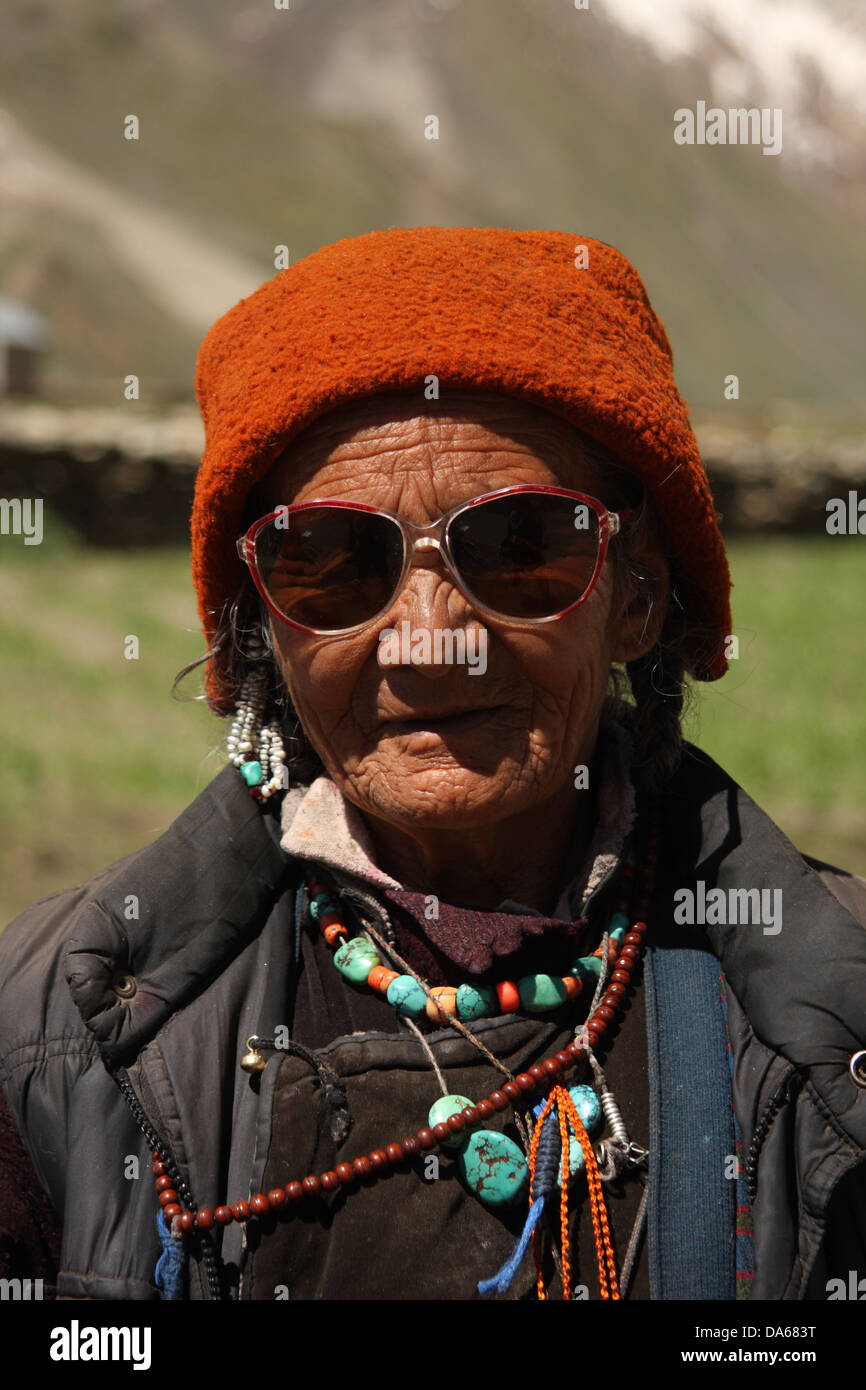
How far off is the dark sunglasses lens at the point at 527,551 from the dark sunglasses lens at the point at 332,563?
0.11 m

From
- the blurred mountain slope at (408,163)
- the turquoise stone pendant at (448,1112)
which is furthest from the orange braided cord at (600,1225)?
the blurred mountain slope at (408,163)

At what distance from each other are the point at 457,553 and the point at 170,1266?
1.06m

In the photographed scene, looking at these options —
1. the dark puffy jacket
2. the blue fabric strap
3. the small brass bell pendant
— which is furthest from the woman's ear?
the small brass bell pendant

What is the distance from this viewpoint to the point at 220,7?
8119cm

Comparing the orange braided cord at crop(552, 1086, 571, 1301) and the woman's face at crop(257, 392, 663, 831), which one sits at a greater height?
the woman's face at crop(257, 392, 663, 831)

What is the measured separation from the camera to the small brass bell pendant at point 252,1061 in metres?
1.79

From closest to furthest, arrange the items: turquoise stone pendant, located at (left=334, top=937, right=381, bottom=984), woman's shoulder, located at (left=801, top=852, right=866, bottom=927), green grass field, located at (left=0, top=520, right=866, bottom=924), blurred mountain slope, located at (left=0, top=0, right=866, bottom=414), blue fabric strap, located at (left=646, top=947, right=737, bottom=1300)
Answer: blue fabric strap, located at (left=646, top=947, right=737, bottom=1300) → turquoise stone pendant, located at (left=334, top=937, right=381, bottom=984) → woman's shoulder, located at (left=801, top=852, right=866, bottom=927) → green grass field, located at (left=0, top=520, right=866, bottom=924) → blurred mountain slope, located at (left=0, top=0, right=866, bottom=414)

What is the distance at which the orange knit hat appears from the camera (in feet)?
5.65

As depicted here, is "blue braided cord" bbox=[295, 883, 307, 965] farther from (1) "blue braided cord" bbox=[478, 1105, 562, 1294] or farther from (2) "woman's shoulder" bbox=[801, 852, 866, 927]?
(2) "woman's shoulder" bbox=[801, 852, 866, 927]

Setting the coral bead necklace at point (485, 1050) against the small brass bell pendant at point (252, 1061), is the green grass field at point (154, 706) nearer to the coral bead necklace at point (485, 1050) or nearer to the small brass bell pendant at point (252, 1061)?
the coral bead necklace at point (485, 1050)

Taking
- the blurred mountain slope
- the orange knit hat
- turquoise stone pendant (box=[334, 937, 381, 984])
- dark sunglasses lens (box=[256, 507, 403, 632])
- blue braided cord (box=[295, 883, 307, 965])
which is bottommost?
turquoise stone pendant (box=[334, 937, 381, 984])

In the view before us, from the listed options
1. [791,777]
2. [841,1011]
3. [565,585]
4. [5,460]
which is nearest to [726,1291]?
[841,1011]

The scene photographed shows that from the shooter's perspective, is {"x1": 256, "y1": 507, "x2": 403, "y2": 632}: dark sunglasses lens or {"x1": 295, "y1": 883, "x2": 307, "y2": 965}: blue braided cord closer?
{"x1": 256, "y1": 507, "x2": 403, "y2": 632}: dark sunglasses lens

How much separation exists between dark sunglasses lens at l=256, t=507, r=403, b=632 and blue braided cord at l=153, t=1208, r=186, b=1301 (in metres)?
0.88
